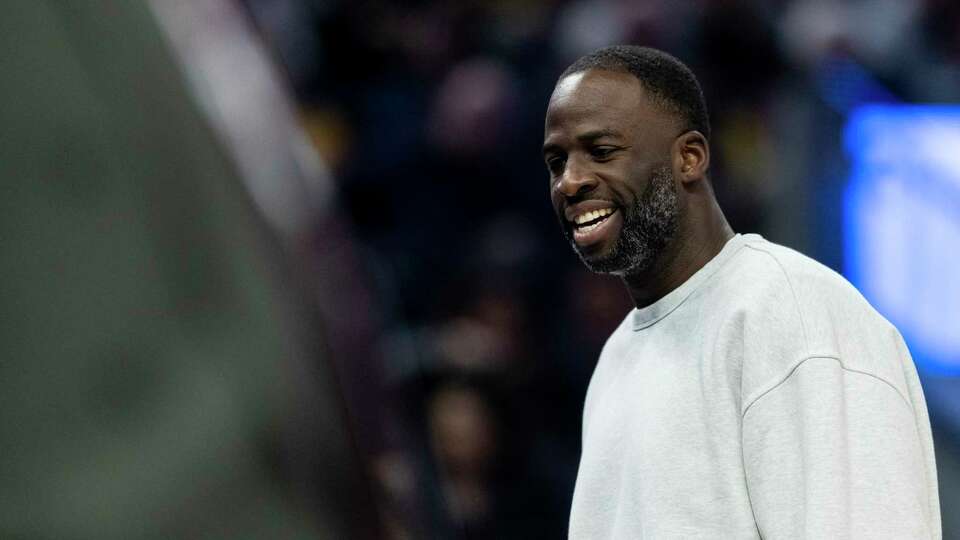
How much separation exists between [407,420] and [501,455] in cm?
434

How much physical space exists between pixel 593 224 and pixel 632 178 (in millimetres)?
91

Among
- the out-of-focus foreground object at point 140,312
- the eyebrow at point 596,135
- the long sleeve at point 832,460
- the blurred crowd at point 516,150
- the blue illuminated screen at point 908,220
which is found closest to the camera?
the out-of-focus foreground object at point 140,312

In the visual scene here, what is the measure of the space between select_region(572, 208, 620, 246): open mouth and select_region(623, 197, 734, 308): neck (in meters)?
0.08

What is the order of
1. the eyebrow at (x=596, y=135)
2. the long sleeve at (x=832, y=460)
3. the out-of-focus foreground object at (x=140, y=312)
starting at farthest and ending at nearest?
the eyebrow at (x=596, y=135)
the long sleeve at (x=832, y=460)
the out-of-focus foreground object at (x=140, y=312)

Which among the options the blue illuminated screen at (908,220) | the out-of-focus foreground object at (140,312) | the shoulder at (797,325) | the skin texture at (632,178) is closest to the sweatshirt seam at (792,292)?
the shoulder at (797,325)

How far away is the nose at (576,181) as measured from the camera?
6.03 ft

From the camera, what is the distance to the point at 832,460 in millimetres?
1500

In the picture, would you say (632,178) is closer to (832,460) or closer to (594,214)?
(594,214)

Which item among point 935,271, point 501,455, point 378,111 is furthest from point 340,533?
point 378,111

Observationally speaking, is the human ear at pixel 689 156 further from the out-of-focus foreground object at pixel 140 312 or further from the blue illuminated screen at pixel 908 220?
the blue illuminated screen at pixel 908 220

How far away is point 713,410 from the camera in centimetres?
163

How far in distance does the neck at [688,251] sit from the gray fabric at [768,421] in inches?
1.7

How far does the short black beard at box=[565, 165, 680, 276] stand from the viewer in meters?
1.84

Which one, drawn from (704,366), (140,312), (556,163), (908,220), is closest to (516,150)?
(908,220)
